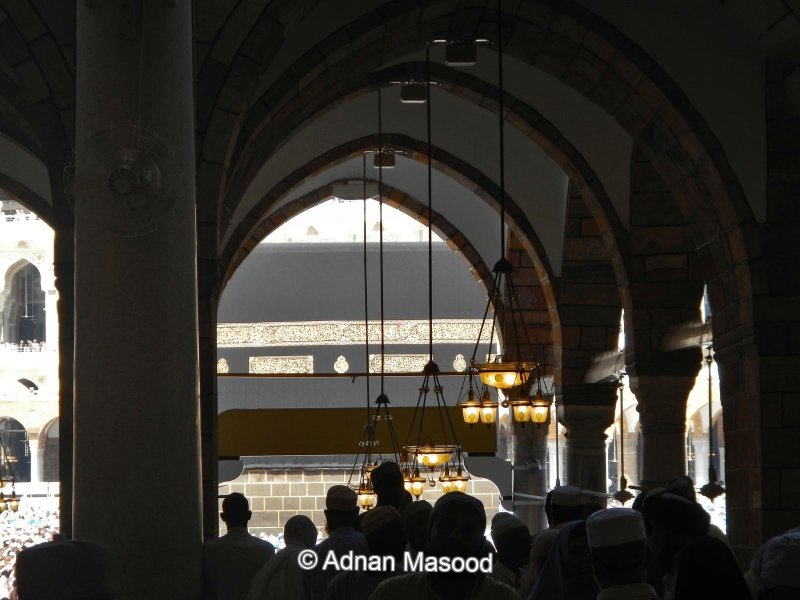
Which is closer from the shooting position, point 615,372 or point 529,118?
point 529,118

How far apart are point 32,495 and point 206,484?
68.7ft

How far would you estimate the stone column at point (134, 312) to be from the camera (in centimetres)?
321

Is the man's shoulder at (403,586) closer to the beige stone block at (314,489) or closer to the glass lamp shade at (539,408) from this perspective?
the glass lamp shade at (539,408)

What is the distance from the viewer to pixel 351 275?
23812mm

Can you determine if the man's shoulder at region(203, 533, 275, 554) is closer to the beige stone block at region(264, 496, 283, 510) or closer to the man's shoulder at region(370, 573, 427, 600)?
the man's shoulder at region(370, 573, 427, 600)

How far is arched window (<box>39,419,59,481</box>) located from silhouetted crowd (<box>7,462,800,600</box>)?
28.7 metres

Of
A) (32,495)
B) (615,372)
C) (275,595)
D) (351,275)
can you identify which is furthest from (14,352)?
Result: (275,595)

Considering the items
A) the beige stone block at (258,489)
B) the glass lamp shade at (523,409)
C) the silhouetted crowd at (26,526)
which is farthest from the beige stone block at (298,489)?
the glass lamp shade at (523,409)

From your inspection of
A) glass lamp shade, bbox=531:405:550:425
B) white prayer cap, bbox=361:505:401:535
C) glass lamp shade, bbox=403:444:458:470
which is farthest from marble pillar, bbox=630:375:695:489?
white prayer cap, bbox=361:505:401:535

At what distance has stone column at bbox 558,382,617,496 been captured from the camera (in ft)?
45.7

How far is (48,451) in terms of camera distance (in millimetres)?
32469

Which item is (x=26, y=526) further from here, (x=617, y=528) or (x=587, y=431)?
(x=617, y=528)

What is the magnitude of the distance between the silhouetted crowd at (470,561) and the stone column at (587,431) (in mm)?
9402

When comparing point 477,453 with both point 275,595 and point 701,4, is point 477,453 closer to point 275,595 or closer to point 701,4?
point 701,4
